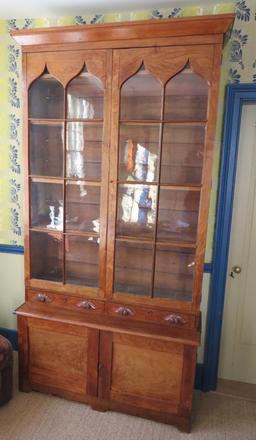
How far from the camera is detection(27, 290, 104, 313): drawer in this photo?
76.7 inches

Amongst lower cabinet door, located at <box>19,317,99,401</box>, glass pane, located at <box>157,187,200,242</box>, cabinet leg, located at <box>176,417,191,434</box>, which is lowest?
cabinet leg, located at <box>176,417,191,434</box>

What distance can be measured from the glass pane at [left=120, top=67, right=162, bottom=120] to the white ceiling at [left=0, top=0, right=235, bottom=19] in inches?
21.2

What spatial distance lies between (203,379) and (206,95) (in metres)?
1.89

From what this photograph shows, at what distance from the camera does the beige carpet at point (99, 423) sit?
185cm

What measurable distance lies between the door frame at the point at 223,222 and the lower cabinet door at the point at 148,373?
1.56ft

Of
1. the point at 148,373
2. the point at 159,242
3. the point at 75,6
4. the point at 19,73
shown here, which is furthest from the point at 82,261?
the point at 75,6

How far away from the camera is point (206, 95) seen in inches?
64.7

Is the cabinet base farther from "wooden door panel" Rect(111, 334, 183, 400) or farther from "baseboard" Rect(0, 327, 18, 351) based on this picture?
"baseboard" Rect(0, 327, 18, 351)

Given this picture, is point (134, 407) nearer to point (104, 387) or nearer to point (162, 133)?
point (104, 387)

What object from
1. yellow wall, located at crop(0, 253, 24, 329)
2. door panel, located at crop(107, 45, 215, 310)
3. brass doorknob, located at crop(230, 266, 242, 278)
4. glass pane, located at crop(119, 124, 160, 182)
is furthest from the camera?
yellow wall, located at crop(0, 253, 24, 329)

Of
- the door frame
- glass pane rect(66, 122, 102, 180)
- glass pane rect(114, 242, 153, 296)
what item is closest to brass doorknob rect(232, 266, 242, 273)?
the door frame

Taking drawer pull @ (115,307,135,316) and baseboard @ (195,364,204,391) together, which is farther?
baseboard @ (195,364,204,391)

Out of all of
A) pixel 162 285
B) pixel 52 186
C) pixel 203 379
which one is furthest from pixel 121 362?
pixel 52 186

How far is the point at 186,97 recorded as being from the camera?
5.57 ft
